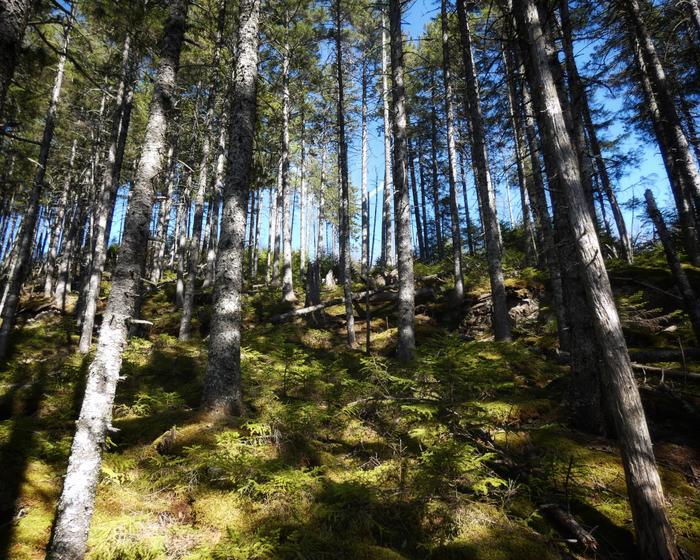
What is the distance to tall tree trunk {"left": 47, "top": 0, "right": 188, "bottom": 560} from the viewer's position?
3355 millimetres

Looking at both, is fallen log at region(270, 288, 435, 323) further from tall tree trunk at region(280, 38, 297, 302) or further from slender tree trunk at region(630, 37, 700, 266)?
slender tree trunk at region(630, 37, 700, 266)

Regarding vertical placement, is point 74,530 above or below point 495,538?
above

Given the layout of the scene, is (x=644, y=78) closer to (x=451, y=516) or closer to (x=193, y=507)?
(x=451, y=516)

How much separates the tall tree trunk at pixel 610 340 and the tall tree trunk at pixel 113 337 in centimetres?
524

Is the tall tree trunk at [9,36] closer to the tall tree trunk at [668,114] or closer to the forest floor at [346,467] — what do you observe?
the forest floor at [346,467]

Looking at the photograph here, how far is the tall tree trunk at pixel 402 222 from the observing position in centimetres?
958

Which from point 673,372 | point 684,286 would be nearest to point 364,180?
point 684,286

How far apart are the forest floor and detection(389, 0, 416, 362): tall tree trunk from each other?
1.84 metres

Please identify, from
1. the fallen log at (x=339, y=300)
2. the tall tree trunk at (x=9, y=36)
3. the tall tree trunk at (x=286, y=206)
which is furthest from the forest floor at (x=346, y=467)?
the tall tree trunk at (x=286, y=206)

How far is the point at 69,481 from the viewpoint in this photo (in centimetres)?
346

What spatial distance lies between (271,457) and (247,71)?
671 cm

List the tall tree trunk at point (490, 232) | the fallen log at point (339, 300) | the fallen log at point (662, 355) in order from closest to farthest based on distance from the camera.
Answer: the fallen log at point (662, 355) < the tall tree trunk at point (490, 232) < the fallen log at point (339, 300)

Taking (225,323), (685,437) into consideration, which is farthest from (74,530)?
(685,437)

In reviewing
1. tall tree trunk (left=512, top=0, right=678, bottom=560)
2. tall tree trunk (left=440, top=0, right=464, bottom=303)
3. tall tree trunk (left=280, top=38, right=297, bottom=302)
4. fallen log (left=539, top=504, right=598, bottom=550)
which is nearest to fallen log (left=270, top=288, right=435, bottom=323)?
tall tree trunk (left=440, top=0, right=464, bottom=303)
